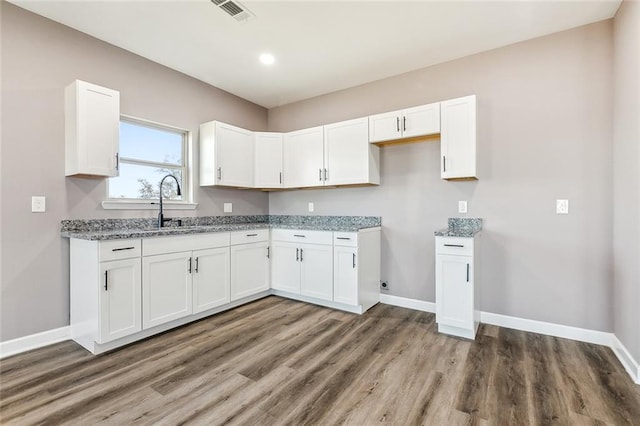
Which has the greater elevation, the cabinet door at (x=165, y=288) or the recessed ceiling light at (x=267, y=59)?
the recessed ceiling light at (x=267, y=59)

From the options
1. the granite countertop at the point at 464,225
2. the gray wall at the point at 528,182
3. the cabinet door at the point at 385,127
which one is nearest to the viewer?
the gray wall at the point at 528,182

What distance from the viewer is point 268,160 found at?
13.2ft

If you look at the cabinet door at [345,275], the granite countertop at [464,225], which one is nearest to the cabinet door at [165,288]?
the cabinet door at [345,275]

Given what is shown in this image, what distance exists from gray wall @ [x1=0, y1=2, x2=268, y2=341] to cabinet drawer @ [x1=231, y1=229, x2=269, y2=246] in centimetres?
112

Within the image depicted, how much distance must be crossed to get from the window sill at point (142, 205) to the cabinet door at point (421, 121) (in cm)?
255

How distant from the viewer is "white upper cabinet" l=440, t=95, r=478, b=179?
2.78 meters

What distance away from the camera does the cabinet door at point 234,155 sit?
359 centimetres

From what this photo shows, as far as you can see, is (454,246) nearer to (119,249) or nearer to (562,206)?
(562,206)

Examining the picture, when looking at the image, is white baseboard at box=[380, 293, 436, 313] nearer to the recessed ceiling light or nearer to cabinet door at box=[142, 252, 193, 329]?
cabinet door at box=[142, 252, 193, 329]

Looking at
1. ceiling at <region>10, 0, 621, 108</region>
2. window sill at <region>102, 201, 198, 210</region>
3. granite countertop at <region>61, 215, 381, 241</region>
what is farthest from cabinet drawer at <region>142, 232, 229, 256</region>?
ceiling at <region>10, 0, 621, 108</region>

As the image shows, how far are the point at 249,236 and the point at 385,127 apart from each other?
77.4 inches

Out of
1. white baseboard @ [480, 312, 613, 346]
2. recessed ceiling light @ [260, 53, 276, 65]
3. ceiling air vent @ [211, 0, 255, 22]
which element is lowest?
white baseboard @ [480, 312, 613, 346]

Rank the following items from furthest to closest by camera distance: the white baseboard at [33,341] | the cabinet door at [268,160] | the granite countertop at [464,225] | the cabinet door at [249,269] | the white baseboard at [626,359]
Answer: the cabinet door at [268,160] → the cabinet door at [249,269] → the granite countertop at [464,225] → the white baseboard at [33,341] → the white baseboard at [626,359]

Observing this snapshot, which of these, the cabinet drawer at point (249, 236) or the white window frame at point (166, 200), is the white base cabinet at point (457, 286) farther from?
the white window frame at point (166, 200)
